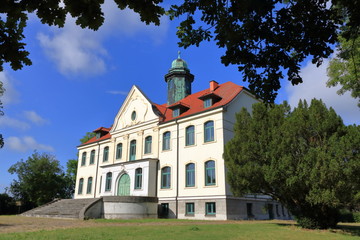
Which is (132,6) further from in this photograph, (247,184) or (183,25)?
(247,184)

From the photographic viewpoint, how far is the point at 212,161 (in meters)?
22.6

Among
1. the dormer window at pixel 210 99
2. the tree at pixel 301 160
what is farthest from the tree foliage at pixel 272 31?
the dormer window at pixel 210 99

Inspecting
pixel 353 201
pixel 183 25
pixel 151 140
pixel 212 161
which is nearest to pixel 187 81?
pixel 151 140

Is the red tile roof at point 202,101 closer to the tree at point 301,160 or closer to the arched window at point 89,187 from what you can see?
the tree at point 301,160

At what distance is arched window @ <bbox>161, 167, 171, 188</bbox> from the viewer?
82.2ft

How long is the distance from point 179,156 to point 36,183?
2398 cm

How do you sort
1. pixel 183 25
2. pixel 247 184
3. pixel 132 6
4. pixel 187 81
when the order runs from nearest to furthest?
1. pixel 132 6
2. pixel 183 25
3. pixel 247 184
4. pixel 187 81

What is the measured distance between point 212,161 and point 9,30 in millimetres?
20292

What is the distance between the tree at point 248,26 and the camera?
311 centimetres

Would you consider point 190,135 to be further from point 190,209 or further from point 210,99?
point 190,209

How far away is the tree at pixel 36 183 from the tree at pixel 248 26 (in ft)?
128

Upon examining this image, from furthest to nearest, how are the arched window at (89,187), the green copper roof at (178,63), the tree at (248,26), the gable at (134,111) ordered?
the green copper roof at (178,63) < the arched window at (89,187) < the gable at (134,111) < the tree at (248,26)

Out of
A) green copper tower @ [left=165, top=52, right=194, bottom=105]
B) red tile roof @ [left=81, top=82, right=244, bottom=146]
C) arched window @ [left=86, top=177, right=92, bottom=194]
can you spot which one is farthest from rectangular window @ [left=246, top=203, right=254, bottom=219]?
arched window @ [left=86, top=177, right=92, bottom=194]

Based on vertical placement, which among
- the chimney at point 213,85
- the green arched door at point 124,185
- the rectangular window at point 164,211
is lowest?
the rectangular window at point 164,211
